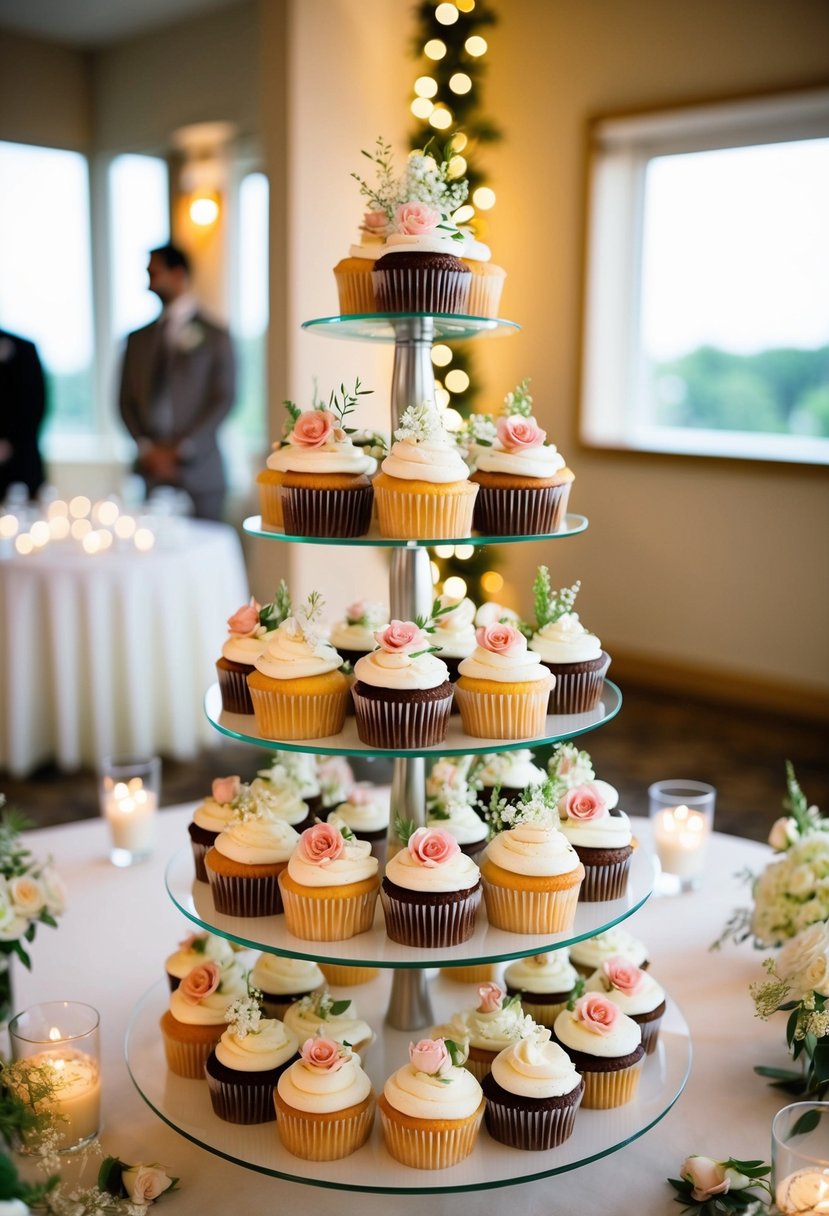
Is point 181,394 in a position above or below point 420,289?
below

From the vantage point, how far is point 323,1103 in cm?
164

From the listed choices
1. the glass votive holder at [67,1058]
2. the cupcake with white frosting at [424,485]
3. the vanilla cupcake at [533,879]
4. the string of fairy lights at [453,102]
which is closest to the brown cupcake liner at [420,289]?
the cupcake with white frosting at [424,485]

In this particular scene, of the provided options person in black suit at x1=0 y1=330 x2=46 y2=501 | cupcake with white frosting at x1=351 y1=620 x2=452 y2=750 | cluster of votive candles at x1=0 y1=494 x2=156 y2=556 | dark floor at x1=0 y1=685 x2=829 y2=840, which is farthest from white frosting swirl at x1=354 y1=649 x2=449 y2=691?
person in black suit at x1=0 y1=330 x2=46 y2=501

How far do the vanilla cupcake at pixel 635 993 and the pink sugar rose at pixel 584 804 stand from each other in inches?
9.2

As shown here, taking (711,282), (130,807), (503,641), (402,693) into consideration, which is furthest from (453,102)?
(402,693)

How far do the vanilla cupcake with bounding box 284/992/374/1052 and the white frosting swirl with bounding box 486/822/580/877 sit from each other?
0.33 meters

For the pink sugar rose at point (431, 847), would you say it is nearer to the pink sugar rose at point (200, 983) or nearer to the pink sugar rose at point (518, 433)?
the pink sugar rose at point (200, 983)

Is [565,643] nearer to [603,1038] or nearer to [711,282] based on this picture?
[603,1038]

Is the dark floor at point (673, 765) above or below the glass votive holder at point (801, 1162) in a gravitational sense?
below

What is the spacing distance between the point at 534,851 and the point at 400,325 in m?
0.83

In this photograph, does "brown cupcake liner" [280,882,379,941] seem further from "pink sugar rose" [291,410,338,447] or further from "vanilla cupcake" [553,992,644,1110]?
"pink sugar rose" [291,410,338,447]

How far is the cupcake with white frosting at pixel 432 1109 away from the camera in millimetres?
1608

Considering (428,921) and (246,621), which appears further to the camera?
(246,621)

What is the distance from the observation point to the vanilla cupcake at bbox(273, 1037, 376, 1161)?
164 centimetres
